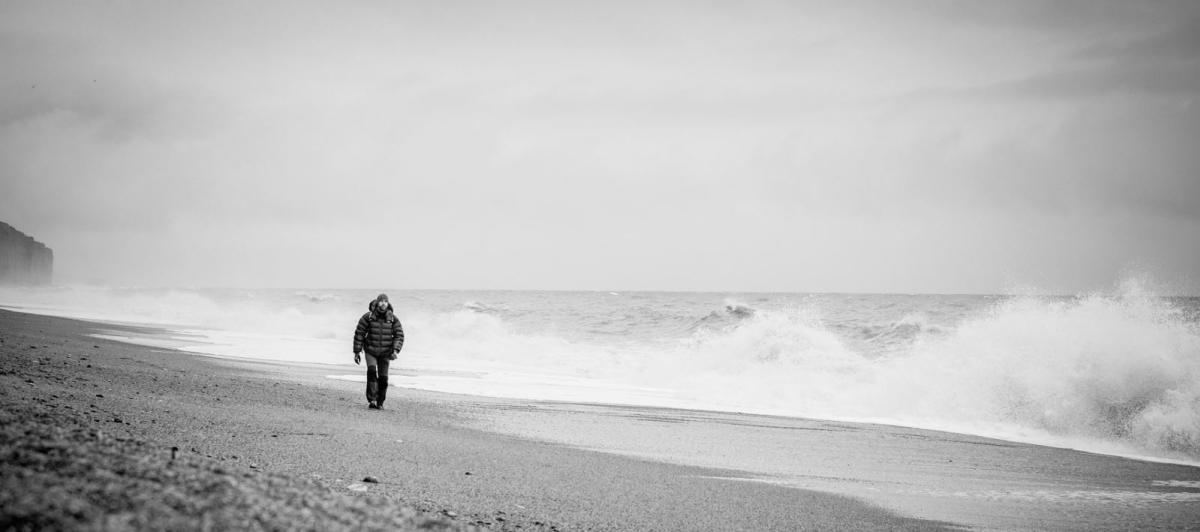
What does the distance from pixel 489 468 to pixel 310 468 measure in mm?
1781

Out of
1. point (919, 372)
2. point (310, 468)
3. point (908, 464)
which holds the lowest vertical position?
point (908, 464)

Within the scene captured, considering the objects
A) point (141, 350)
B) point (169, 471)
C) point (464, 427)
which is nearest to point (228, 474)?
point (169, 471)

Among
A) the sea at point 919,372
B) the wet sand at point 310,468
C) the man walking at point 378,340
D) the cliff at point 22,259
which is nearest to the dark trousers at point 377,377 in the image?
the man walking at point 378,340

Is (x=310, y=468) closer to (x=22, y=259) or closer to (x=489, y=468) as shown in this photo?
(x=489, y=468)

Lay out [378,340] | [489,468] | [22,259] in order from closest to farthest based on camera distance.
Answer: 1. [489,468]
2. [378,340]
3. [22,259]

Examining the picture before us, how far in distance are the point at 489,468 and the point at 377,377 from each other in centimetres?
516

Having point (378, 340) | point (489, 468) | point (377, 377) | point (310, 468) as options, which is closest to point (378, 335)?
point (378, 340)

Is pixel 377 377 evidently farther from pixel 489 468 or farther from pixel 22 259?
pixel 22 259

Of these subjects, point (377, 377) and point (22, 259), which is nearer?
point (377, 377)

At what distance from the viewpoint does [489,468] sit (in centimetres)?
739

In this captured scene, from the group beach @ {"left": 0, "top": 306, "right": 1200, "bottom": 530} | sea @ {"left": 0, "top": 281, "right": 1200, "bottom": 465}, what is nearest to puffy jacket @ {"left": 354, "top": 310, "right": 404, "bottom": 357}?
beach @ {"left": 0, "top": 306, "right": 1200, "bottom": 530}

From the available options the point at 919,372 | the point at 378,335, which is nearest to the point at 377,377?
the point at 378,335

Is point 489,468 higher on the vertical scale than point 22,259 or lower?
lower

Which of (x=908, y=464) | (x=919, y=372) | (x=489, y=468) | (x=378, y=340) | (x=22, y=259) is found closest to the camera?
(x=489, y=468)
